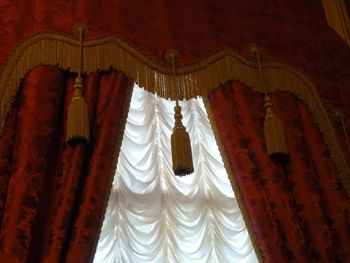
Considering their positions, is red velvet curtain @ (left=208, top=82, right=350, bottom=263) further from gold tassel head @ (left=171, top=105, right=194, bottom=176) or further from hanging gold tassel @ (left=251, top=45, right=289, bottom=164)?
gold tassel head @ (left=171, top=105, right=194, bottom=176)

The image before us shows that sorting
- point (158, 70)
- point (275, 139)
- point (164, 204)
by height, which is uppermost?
point (158, 70)

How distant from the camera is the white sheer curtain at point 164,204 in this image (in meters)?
2.95

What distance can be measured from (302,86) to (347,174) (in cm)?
60

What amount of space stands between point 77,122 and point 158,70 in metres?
0.65

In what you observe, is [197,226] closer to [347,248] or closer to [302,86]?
[347,248]

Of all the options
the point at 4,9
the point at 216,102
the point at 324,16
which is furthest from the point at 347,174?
the point at 4,9

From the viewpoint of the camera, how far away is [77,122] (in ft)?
9.31

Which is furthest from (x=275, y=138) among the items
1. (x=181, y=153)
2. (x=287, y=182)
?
(x=181, y=153)

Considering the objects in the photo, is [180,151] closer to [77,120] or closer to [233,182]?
[233,182]

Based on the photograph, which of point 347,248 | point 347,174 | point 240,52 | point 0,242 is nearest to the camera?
point 0,242

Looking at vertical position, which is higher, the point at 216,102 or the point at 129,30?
the point at 129,30

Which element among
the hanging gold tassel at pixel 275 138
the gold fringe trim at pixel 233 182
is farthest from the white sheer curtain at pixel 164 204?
the hanging gold tassel at pixel 275 138

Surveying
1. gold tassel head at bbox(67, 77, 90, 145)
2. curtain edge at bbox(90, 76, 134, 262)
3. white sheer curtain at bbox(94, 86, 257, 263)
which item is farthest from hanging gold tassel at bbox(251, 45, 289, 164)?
gold tassel head at bbox(67, 77, 90, 145)

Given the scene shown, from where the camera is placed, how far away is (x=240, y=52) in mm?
3525
